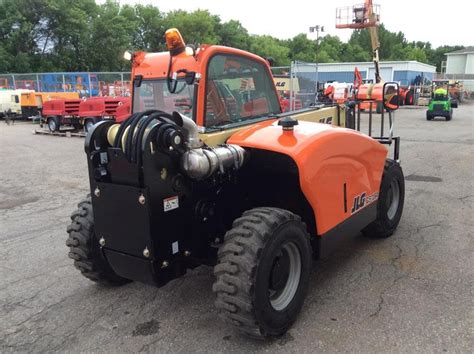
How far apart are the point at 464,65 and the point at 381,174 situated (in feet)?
252

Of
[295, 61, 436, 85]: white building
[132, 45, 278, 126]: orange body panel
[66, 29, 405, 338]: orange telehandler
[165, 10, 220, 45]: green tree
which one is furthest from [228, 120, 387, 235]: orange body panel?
[165, 10, 220, 45]: green tree

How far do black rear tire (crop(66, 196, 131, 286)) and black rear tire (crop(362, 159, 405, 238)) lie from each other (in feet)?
9.39

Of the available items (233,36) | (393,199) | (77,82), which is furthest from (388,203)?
(233,36)

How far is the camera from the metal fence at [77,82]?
24.6 metres

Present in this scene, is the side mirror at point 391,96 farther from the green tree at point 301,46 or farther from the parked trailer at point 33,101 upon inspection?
the green tree at point 301,46

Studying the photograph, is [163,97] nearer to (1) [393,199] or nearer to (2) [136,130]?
(2) [136,130]

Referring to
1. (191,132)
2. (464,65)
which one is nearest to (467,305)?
(191,132)

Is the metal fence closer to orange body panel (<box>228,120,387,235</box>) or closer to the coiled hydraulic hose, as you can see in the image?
orange body panel (<box>228,120,387,235</box>)

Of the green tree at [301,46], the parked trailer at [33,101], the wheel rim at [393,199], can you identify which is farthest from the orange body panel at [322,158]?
the green tree at [301,46]

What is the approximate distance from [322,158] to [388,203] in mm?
2010

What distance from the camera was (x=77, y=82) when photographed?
27.1m

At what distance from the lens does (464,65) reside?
71.1 m

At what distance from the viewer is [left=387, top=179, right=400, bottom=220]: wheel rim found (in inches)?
203

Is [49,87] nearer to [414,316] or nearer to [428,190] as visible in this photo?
[428,190]
